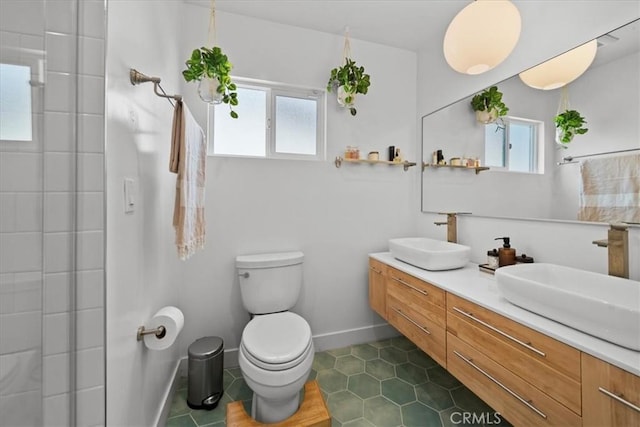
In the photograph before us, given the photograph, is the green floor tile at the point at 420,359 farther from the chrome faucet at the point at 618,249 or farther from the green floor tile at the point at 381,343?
the chrome faucet at the point at 618,249

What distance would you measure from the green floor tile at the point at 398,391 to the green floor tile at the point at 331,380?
0.83ft

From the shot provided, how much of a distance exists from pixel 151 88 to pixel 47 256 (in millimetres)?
816

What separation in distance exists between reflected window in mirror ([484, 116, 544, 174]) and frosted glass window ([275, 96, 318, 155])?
48.1 inches

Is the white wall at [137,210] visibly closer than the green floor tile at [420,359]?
Yes

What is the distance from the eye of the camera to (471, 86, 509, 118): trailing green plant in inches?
61.4

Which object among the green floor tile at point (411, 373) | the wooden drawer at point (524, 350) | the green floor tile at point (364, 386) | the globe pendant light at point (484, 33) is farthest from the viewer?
the green floor tile at point (411, 373)

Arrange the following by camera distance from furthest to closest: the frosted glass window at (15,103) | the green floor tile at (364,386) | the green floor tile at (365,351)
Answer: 1. the green floor tile at (365,351)
2. the green floor tile at (364,386)
3. the frosted glass window at (15,103)

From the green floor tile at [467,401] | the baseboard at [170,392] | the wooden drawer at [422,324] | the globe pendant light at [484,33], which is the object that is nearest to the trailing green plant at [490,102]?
the globe pendant light at [484,33]

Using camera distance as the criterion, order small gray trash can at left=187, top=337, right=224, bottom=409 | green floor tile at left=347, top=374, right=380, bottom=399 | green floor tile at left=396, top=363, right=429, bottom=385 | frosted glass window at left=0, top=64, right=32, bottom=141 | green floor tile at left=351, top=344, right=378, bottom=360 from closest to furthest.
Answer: frosted glass window at left=0, top=64, right=32, bottom=141 → small gray trash can at left=187, top=337, right=224, bottom=409 → green floor tile at left=347, top=374, right=380, bottom=399 → green floor tile at left=396, top=363, right=429, bottom=385 → green floor tile at left=351, top=344, right=378, bottom=360

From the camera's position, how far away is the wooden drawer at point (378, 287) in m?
1.82

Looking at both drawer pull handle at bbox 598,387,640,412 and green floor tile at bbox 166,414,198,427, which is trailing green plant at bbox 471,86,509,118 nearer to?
drawer pull handle at bbox 598,387,640,412

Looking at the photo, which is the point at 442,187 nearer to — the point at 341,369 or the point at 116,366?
the point at 341,369

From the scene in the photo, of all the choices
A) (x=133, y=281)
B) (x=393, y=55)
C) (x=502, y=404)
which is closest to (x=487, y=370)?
(x=502, y=404)

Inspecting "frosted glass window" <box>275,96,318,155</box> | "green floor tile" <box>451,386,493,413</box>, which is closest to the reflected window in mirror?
"frosted glass window" <box>275,96,318,155</box>
